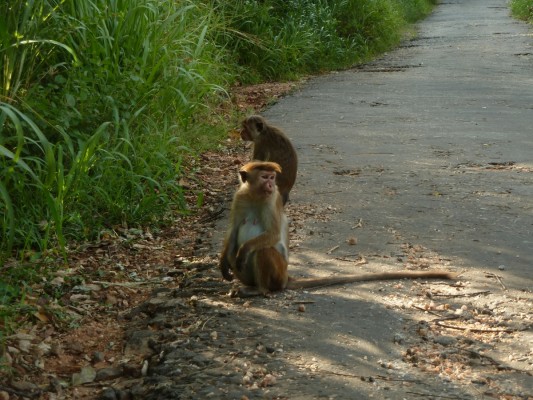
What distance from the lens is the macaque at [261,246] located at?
15.6 ft

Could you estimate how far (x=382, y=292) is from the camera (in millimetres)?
4723

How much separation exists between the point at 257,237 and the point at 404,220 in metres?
1.61

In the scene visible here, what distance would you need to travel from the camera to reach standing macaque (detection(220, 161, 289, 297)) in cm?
475

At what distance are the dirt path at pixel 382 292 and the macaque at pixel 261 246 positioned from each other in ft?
0.28

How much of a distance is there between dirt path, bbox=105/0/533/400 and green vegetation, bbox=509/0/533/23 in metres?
14.2

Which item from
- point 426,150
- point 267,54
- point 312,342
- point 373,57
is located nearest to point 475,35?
point 373,57

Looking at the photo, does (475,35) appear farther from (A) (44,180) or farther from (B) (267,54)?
(A) (44,180)

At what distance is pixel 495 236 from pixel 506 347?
1.75 meters

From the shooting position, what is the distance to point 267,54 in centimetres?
1241

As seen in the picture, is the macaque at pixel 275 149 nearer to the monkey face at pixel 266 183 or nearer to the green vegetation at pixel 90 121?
the green vegetation at pixel 90 121

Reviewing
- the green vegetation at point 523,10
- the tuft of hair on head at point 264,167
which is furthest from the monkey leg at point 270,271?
the green vegetation at point 523,10

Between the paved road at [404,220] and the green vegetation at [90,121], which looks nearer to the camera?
the paved road at [404,220]

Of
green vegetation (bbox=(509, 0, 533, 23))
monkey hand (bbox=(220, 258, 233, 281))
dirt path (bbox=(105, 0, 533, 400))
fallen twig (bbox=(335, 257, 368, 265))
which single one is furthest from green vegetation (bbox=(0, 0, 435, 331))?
green vegetation (bbox=(509, 0, 533, 23))

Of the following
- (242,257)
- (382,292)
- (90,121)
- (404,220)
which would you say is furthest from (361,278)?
Result: (90,121)
